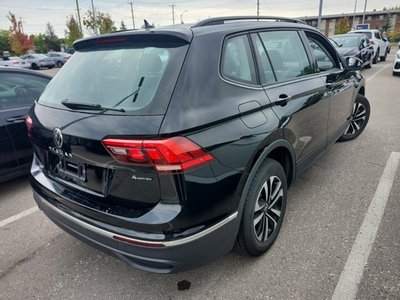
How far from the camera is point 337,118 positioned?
3914mm

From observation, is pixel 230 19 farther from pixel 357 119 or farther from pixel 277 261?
pixel 357 119

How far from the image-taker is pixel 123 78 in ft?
7.06

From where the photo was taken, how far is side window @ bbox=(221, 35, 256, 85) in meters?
2.19

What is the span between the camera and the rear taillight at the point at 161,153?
174 centimetres

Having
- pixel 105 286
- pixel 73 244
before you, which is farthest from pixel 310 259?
pixel 73 244

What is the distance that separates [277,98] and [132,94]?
1150 millimetres

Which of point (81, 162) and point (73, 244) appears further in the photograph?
point (73, 244)

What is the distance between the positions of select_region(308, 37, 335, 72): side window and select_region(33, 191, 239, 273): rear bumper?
2278 millimetres

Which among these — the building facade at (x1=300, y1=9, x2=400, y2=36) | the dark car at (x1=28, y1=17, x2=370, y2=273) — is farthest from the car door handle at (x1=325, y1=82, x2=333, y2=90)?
the building facade at (x1=300, y1=9, x2=400, y2=36)

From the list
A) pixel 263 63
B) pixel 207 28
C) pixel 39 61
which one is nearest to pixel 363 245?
pixel 263 63

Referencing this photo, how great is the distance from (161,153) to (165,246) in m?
0.53

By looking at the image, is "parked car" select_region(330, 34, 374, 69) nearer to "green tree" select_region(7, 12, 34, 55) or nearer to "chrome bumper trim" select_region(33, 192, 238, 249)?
"chrome bumper trim" select_region(33, 192, 238, 249)

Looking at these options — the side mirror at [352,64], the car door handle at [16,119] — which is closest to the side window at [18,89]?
the car door handle at [16,119]

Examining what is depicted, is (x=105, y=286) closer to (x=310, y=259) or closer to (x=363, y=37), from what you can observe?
(x=310, y=259)
